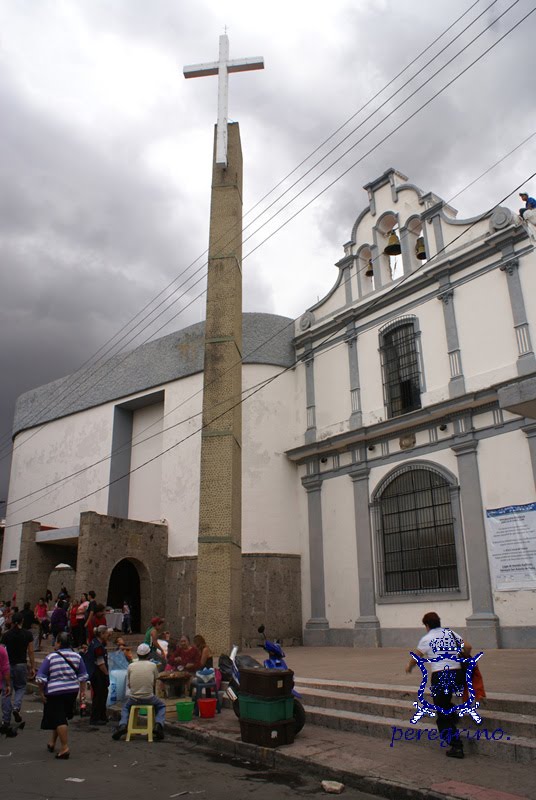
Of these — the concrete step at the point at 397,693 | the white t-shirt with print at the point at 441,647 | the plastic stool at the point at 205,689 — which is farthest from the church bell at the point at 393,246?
the white t-shirt with print at the point at 441,647

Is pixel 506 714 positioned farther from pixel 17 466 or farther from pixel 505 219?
pixel 17 466

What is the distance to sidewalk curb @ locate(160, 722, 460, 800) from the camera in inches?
228

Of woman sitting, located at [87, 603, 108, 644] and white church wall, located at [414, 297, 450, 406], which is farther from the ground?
white church wall, located at [414, 297, 450, 406]

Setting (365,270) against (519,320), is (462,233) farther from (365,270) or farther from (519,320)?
(365,270)

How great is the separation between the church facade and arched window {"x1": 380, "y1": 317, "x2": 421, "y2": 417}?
0.19 ft

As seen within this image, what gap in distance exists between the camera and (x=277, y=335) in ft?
75.8

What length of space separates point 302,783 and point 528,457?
10.9m

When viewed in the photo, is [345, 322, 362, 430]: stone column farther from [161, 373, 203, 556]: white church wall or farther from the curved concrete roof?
[161, 373, 203, 556]: white church wall

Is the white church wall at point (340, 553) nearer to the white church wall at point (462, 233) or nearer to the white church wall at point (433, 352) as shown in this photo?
the white church wall at point (433, 352)

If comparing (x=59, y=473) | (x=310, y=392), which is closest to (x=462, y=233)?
(x=310, y=392)

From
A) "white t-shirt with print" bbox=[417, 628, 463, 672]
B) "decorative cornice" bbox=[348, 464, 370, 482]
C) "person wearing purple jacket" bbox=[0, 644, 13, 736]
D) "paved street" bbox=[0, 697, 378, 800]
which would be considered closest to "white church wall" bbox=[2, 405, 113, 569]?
"decorative cornice" bbox=[348, 464, 370, 482]

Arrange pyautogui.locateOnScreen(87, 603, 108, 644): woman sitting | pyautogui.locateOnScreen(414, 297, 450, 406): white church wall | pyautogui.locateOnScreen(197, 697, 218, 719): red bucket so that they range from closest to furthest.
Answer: pyautogui.locateOnScreen(197, 697, 218, 719): red bucket < pyautogui.locateOnScreen(87, 603, 108, 644): woman sitting < pyautogui.locateOnScreen(414, 297, 450, 406): white church wall

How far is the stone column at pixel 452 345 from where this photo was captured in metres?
17.4

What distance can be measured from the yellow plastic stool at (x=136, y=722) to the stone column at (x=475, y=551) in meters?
9.29
